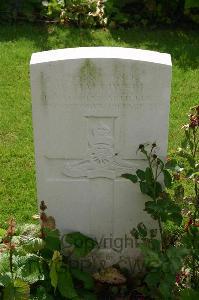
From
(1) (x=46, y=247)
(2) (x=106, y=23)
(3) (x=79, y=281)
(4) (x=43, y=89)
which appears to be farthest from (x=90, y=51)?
(2) (x=106, y=23)

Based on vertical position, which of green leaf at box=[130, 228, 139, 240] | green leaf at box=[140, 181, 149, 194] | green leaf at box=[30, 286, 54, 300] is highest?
green leaf at box=[140, 181, 149, 194]

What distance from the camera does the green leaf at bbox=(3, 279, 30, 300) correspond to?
3350 mm

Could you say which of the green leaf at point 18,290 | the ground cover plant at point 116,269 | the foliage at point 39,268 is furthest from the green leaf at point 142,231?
the green leaf at point 18,290

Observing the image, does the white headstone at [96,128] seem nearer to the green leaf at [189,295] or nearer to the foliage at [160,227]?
the foliage at [160,227]

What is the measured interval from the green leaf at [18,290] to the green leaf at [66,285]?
0.22 meters

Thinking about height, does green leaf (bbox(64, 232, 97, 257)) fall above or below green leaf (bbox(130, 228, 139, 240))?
below

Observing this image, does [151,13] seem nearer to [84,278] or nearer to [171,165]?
[171,165]

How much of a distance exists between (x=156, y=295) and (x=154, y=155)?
82cm

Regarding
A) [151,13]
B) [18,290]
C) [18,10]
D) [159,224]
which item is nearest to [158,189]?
[159,224]

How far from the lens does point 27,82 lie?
648 centimetres

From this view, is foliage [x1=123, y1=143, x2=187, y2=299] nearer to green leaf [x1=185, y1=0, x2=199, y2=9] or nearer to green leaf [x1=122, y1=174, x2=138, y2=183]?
green leaf [x1=122, y1=174, x2=138, y2=183]

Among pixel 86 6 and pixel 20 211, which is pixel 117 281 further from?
pixel 86 6

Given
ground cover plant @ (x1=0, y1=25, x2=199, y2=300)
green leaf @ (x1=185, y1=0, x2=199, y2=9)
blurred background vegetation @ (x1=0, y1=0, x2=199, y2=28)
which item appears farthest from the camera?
blurred background vegetation @ (x1=0, y1=0, x2=199, y2=28)


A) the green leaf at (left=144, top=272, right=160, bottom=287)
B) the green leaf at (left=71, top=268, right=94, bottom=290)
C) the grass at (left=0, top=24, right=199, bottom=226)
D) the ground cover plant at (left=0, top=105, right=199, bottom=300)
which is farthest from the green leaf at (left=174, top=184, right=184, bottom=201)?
the grass at (left=0, top=24, right=199, bottom=226)
